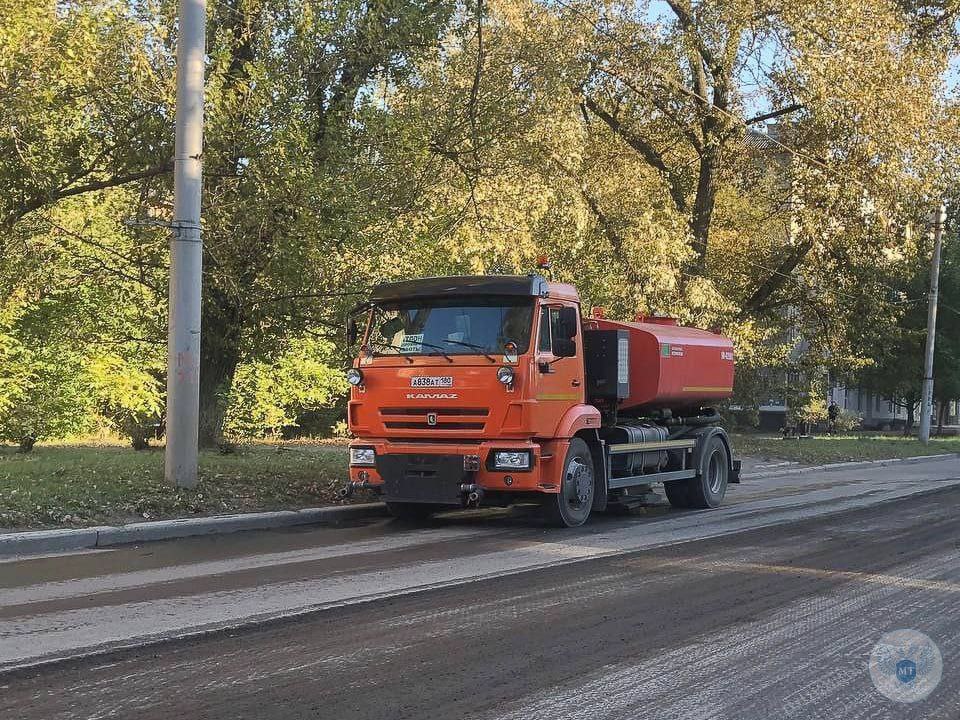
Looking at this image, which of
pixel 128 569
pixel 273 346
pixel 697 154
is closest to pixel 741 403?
pixel 697 154

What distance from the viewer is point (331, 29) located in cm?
1511

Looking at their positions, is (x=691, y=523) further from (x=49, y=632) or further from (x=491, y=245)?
(x=49, y=632)

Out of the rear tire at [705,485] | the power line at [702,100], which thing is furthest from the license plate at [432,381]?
the power line at [702,100]

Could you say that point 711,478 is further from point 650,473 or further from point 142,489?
point 142,489

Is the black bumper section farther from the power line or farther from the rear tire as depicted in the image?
the power line

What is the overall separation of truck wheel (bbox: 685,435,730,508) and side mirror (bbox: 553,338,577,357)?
414 centimetres

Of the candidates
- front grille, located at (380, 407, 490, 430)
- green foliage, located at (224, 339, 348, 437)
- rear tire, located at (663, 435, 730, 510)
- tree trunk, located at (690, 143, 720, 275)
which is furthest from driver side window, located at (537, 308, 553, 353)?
green foliage, located at (224, 339, 348, 437)

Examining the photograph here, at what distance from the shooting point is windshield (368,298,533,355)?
1234cm

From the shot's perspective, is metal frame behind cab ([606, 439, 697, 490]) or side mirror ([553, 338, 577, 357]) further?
metal frame behind cab ([606, 439, 697, 490])

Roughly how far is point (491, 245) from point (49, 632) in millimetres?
13529

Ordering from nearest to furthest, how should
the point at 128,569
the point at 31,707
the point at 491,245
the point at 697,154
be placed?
the point at 31,707
the point at 128,569
the point at 491,245
the point at 697,154

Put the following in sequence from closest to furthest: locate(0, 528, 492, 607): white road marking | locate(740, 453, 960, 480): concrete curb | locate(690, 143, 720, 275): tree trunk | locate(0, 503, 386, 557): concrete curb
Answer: locate(0, 528, 492, 607): white road marking, locate(0, 503, 386, 557): concrete curb, locate(740, 453, 960, 480): concrete curb, locate(690, 143, 720, 275): tree trunk

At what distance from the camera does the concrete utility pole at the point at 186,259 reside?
41.3 ft

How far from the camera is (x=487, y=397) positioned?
1212cm
